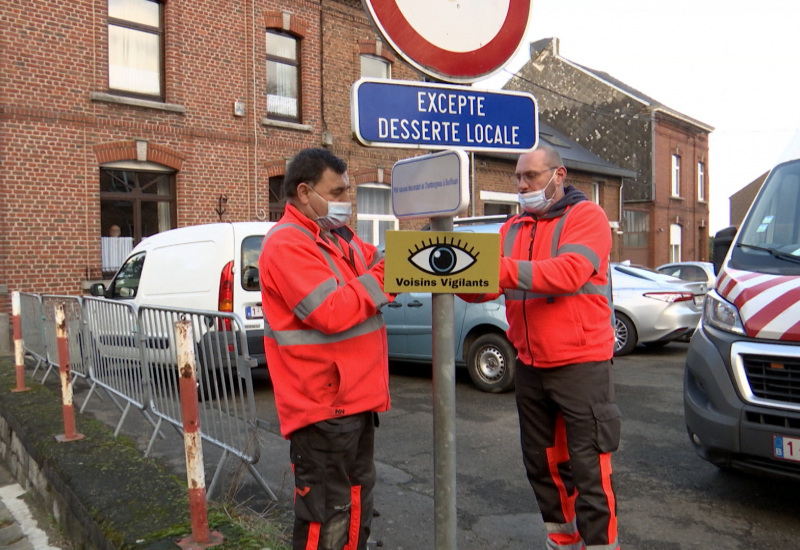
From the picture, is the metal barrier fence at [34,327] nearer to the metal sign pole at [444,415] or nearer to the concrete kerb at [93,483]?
the concrete kerb at [93,483]

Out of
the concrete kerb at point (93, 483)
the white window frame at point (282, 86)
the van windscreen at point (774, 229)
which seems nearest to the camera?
the concrete kerb at point (93, 483)

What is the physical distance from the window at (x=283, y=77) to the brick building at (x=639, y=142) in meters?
14.7

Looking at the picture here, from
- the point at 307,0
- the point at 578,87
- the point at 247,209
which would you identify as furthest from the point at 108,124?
the point at 578,87

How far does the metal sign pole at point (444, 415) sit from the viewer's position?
7.00ft

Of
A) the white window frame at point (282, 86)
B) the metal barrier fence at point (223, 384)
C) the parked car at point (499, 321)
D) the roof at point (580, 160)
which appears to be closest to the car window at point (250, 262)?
the parked car at point (499, 321)

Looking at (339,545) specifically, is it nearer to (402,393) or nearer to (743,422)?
(743,422)

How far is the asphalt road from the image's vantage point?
12.2ft

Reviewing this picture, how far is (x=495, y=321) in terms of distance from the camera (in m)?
7.47

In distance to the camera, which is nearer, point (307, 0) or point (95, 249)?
point (95, 249)

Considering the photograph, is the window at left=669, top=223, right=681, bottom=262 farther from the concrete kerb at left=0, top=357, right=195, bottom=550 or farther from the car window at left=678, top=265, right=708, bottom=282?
the concrete kerb at left=0, top=357, right=195, bottom=550

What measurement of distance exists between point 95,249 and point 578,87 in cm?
2399

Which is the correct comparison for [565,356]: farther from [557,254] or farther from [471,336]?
[471,336]

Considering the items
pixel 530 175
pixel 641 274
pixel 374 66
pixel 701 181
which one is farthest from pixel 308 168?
pixel 701 181

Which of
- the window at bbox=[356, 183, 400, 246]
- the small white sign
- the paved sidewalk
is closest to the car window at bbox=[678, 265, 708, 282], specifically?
the window at bbox=[356, 183, 400, 246]
